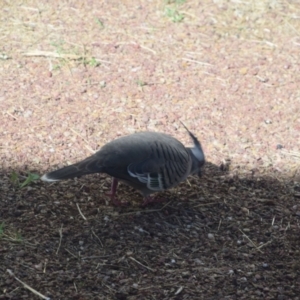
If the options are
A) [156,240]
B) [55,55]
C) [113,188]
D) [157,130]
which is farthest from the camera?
[55,55]

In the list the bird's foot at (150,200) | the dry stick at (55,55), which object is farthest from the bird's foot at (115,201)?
the dry stick at (55,55)

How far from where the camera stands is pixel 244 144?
202 inches

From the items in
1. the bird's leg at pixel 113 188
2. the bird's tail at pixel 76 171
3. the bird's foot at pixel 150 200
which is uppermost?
the bird's tail at pixel 76 171

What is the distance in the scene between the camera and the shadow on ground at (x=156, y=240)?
12.1 feet

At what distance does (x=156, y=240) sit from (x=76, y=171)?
25.0 inches

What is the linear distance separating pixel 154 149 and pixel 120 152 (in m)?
0.23

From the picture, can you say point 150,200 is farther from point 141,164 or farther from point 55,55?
point 55,55

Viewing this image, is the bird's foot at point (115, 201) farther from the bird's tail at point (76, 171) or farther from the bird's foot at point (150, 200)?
the bird's tail at point (76, 171)

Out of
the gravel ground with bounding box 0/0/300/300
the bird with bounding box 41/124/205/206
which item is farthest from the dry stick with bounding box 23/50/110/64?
the bird with bounding box 41/124/205/206

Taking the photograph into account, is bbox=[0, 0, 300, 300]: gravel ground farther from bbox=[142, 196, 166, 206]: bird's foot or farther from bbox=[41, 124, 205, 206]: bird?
bbox=[41, 124, 205, 206]: bird

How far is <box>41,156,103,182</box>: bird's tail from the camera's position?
13.5 feet

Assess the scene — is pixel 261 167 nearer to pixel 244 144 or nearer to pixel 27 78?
pixel 244 144

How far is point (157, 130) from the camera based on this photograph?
5.15m

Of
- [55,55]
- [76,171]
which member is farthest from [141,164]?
[55,55]
